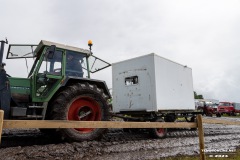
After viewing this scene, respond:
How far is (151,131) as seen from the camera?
861 cm

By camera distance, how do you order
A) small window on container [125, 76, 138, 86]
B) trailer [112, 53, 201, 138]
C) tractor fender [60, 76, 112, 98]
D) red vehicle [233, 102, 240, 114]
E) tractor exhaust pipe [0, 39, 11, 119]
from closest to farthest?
tractor exhaust pipe [0, 39, 11, 119]
tractor fender [60, 76, 112, 98]
trailer [112, 53, 201, 138]
small window on container [125, 76, 138, 86]
red vehicle [233, 102, 240, 114]

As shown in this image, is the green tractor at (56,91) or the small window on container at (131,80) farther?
the small window on container at (131,80)

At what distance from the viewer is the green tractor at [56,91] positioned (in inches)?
228

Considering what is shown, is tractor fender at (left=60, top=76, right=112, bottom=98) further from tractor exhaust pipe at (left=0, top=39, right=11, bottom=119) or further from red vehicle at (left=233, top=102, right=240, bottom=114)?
red vehicle at (left=233, top=102, right=240, bottom=114)

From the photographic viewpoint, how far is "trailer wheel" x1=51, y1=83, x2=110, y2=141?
5.97 metres

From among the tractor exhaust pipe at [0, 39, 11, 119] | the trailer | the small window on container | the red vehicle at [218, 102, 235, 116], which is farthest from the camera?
the red vehicle at [218, 102, 235, 116]

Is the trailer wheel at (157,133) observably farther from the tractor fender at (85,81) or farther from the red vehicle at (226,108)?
the red vehicle at (226,108)

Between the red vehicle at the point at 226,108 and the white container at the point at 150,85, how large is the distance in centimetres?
2265

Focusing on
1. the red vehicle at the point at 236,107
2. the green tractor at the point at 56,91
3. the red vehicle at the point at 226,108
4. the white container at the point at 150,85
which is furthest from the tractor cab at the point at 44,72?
the red vehicle at the point at 236,107

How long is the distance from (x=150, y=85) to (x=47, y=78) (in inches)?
162

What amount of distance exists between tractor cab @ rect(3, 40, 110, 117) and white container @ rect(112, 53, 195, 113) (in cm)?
282

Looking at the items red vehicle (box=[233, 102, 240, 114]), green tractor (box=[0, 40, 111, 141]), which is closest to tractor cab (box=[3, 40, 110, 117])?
green tractor (box=[0, 40, 111, 141])

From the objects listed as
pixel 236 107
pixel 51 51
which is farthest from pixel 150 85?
pixel 236 107

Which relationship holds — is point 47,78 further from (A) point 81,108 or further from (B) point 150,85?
(B) point 150,85
